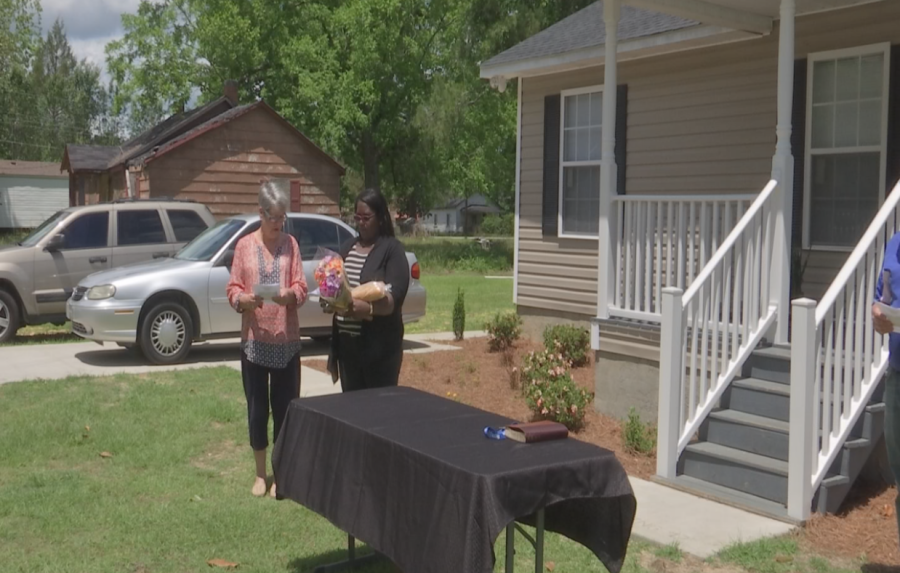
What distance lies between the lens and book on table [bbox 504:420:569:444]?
152 inches

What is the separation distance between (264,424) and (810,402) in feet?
10.9

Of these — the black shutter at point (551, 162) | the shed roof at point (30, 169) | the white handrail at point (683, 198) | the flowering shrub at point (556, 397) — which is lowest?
the flowering shrub at point (556, 397)

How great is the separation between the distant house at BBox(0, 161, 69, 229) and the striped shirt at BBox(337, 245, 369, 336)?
45.9 m

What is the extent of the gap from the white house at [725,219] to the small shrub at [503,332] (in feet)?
1.55

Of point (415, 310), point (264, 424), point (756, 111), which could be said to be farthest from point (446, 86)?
point (264, 424)

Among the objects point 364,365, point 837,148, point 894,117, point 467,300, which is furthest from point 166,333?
point 467,300

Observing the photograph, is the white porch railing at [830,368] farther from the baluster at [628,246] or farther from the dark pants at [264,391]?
the dark pants at [264,391]

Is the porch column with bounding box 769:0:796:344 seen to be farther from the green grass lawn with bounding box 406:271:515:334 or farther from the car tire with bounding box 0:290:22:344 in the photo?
the car tire with bounding box 0:290:22:344

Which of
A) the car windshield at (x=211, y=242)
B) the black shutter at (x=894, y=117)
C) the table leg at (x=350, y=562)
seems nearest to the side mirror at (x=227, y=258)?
the car windshield at (x=211, y=242)

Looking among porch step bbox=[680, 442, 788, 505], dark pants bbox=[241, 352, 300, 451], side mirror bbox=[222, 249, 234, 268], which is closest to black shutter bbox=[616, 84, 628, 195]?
Answer: side mirror bbox=[222, 249, 234, 268]

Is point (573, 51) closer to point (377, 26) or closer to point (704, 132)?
point (704, 132)

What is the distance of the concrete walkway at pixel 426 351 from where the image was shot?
551 centimetres

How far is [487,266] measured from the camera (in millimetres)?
30609

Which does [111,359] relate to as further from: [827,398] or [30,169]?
[30,169]
